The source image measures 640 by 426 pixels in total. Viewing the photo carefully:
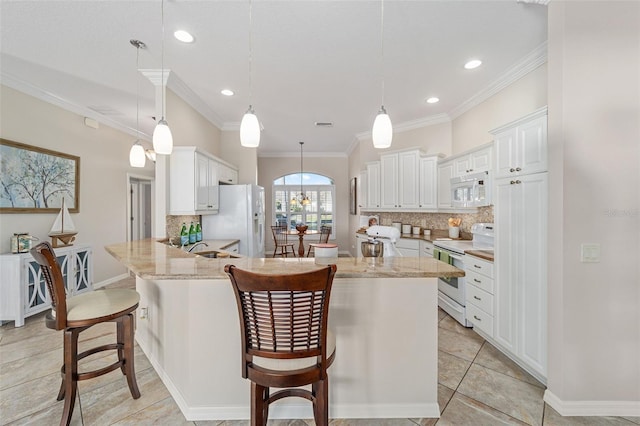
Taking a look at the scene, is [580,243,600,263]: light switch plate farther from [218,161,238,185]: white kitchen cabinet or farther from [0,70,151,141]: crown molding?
[0,70,151,141]: crown molding

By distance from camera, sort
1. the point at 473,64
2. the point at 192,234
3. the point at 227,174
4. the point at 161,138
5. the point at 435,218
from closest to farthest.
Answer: the point at 161,138, the point at 473,64, the point at 192,234, the point at 227,174, the point at 435,218

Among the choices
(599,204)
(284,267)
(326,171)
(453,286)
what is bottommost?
(453,286)

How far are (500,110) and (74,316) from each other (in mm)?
4590

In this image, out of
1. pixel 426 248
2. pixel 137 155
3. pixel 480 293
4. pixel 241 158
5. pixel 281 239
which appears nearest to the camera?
pixel 137 155

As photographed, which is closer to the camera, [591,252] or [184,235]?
[591,252]

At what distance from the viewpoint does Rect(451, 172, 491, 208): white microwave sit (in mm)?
3332

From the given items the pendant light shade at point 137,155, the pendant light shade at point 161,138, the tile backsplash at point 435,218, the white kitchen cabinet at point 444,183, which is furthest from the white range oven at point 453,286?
the pendant light shade at point 137,155

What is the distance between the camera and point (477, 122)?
12.8 ft

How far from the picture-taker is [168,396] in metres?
1.95

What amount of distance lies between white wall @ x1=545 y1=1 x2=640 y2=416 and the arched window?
20.9ft

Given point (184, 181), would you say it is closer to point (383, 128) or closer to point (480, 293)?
point (383, 128)

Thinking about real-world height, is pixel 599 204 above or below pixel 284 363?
above

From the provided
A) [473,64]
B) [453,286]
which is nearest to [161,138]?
[473,64]

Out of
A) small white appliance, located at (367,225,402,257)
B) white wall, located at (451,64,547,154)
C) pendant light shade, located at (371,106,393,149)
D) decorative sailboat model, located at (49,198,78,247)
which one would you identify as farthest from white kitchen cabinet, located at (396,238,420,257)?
decorative sailboat model, located at (49,198,78,247)
